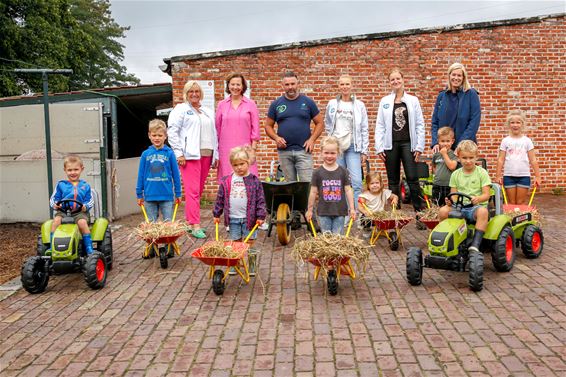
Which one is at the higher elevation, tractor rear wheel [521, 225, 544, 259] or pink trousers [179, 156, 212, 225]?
pink trousers [179, 156, 212, 225]

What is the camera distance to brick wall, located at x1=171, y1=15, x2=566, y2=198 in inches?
473

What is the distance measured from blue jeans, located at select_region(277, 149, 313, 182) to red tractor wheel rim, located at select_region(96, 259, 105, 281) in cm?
300

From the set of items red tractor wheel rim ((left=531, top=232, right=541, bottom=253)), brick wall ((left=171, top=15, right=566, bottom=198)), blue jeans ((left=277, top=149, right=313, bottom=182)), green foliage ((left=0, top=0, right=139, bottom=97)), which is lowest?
red tractor wheel rim ((left=531, top=232, right=541, bottom=253))

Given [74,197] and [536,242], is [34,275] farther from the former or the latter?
[536,242]

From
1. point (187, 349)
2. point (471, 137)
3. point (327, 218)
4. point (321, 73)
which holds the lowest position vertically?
point (187, 349)

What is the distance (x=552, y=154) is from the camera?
12500 mm

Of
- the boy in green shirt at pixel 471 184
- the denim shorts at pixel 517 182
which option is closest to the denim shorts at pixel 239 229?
the boy in green shirt at pixel 471 184

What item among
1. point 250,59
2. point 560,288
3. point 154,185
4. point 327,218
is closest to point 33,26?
point 250,59

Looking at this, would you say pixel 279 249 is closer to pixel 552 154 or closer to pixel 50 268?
pixel 50 268

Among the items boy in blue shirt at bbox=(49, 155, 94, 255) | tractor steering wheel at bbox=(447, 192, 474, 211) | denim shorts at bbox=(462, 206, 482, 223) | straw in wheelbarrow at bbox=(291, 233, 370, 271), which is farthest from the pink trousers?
denim shorts at bbox=(462, 206, 482, 223)

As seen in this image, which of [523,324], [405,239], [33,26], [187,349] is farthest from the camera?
[33,26]

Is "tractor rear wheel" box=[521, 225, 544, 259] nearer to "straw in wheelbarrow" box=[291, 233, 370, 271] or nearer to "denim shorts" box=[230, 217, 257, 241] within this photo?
"straw in wheelbarrow" box=[291, 233, 370, 271]

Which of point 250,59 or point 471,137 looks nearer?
point 471,137

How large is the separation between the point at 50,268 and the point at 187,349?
2.23 metres
